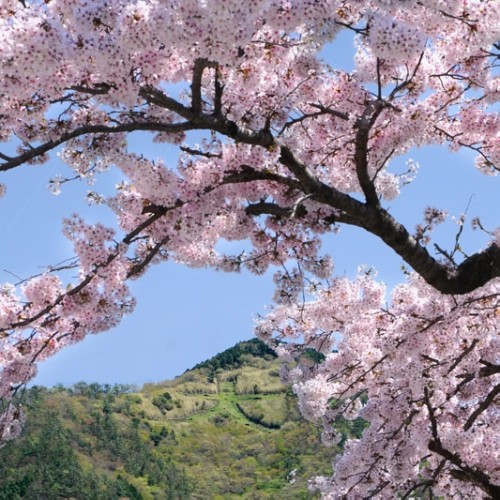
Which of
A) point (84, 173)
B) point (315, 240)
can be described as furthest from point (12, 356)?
point (315, 240)

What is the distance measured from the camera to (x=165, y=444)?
106 metres

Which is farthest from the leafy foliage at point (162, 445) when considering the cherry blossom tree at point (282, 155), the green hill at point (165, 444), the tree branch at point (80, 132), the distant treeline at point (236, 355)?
the tree branch at point (80, 132)

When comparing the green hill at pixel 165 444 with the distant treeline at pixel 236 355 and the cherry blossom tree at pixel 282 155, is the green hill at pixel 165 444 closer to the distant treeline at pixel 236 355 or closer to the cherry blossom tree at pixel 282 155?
the distant treeline at pixel 236 355

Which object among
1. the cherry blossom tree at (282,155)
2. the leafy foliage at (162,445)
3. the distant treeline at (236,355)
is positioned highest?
the distant treeline at (236,355)

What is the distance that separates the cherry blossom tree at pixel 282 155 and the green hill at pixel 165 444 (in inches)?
2382

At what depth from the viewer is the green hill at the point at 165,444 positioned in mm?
74188

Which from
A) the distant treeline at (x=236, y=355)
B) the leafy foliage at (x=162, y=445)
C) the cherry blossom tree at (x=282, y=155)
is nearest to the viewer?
the cherry blossom tree at (x=282, y=155)

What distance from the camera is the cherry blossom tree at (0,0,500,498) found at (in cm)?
439

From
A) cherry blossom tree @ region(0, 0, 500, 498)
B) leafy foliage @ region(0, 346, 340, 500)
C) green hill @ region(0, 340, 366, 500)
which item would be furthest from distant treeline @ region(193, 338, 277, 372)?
cherry blossom tree @ region(0, 0, 500, 498)

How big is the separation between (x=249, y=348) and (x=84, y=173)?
503 ft

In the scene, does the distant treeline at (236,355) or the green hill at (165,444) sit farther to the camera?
the distant treeline at (236,355)

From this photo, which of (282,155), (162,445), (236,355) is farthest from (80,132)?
(236,355)

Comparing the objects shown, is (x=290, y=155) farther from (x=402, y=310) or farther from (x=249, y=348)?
(x=249, y=348)

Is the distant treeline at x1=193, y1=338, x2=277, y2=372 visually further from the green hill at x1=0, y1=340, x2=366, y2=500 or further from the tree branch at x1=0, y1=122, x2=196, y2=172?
the tree branch at x1=0, y1=122, x2=196, y2=172
